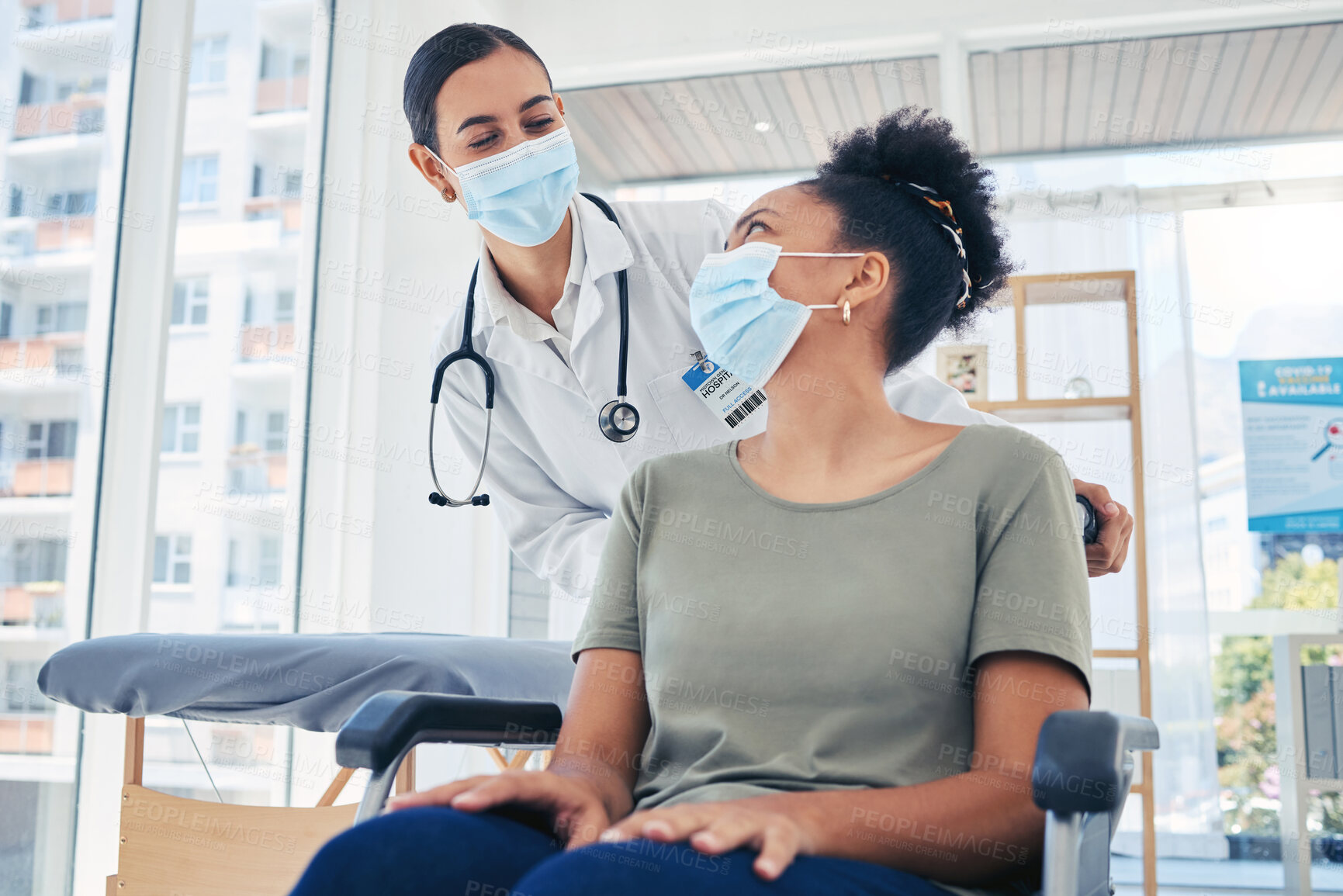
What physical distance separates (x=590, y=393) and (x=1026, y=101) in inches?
121

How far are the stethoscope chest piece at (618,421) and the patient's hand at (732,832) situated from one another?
3.01 feet

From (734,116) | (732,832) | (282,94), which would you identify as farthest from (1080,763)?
(734,116)

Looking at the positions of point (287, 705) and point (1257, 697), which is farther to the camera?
point (1257, 697)

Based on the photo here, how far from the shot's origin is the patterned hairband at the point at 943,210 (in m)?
1.27

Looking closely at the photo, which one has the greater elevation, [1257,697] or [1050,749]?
[1050,749]

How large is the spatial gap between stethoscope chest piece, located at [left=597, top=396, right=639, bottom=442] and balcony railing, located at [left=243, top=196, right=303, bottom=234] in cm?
183

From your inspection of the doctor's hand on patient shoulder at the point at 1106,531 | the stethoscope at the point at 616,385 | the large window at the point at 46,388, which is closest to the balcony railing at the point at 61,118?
the large window at the point at 46,388

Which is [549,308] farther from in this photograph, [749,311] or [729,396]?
→ [749,311]

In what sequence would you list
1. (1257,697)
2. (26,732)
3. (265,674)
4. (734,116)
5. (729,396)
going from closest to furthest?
(265,674) < (729,396) < (26,732) < (1257,697) < (734,116)

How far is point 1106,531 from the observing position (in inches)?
47.6

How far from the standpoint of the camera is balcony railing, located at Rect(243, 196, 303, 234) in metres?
3.08

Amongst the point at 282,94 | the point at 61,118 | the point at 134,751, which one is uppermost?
the point at 282,94

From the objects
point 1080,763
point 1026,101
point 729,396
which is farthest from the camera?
point 1026,101

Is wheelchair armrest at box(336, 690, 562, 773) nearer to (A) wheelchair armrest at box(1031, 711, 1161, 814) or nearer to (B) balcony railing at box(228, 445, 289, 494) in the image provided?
(A) wheelchair armrest at box(1031, 711, 1161, 814)
